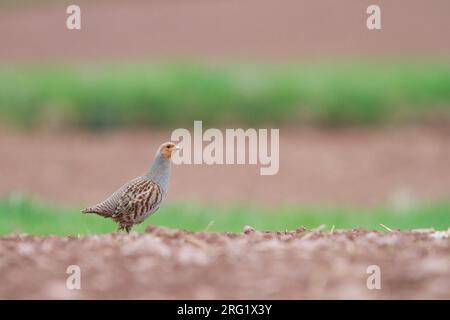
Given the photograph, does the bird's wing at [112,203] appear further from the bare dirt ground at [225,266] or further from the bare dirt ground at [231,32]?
the bare dirt ground at [231,32]

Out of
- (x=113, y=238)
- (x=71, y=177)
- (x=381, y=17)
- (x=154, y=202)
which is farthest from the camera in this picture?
(x=381, y=17)

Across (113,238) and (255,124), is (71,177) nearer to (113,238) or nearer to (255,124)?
(255,124)

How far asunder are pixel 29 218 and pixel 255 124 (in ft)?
30.4

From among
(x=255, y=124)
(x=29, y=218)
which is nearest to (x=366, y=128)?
(x=255, y=124)

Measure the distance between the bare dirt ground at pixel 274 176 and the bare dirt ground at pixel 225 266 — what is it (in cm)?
787

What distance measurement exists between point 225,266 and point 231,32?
21.6 m

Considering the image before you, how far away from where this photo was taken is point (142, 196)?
611cm

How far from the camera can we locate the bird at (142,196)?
20.1 feet

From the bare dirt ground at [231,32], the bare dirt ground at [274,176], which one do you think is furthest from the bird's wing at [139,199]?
the bare dirt ground at [231,32]

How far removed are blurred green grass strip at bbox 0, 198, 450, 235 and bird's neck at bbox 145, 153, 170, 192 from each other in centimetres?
Answer: 140

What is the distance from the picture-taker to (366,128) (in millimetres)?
18188

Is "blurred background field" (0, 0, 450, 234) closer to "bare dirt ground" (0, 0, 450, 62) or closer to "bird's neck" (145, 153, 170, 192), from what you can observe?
"bare dirt ground" (0, 0, 450, 62)

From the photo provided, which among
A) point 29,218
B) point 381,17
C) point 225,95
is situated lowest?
point 29,218

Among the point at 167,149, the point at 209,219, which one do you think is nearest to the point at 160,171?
the point at 167,149
